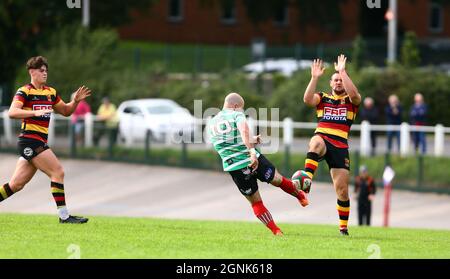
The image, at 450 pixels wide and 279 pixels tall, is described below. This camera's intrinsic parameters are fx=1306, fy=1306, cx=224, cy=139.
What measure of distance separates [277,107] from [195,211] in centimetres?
1352

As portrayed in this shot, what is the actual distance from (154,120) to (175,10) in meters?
32.6

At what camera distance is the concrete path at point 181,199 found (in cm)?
2802

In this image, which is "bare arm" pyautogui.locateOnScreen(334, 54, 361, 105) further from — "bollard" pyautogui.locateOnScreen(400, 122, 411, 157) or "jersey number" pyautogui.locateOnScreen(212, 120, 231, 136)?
"bollard" pyautogui.locateOnScreen(400, 122, 411, 157)

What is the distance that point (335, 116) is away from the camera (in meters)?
15.6

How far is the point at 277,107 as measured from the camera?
4209 centimetres

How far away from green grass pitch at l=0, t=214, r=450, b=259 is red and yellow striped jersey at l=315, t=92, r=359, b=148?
3.96ft

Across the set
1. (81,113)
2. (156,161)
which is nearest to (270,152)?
(156,161)

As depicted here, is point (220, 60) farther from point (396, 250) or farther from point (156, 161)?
point (396, 250)

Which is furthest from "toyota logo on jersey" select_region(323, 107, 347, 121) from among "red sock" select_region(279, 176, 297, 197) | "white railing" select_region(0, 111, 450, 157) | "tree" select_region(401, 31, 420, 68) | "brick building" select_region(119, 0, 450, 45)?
"brick building" select_region(119, 0, 450, 45)

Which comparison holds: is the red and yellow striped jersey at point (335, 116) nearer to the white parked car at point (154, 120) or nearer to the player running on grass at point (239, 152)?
the player running on grass at point (239, 152)

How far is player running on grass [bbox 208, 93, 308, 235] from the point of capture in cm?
1478

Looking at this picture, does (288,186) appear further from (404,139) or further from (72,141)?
(72,141)

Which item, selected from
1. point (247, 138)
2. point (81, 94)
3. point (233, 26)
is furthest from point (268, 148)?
point (233, 26)

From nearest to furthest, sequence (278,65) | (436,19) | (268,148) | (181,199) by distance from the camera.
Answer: (181,199) → (268,148) → (278,65) → (436,19)
